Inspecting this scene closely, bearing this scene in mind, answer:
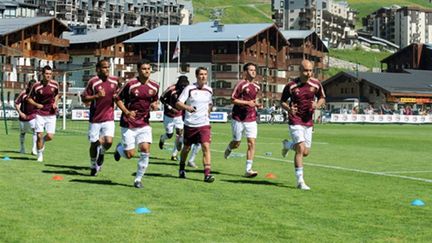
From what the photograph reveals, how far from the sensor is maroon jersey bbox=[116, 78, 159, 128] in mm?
13422

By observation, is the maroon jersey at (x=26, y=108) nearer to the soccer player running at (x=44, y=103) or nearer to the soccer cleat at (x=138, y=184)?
the soccer player running at (x=44, y=103)

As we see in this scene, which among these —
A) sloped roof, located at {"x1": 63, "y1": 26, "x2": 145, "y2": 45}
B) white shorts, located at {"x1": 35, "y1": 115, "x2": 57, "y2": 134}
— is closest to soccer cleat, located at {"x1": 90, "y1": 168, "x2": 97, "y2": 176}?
white shorts, located at {"x1": 35, "y1": 115, "x2": 57, "y2": 134}

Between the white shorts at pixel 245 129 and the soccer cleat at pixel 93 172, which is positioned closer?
the soccer cleat at pixel 93 172

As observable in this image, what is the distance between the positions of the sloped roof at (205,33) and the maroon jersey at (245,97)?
90.5 m

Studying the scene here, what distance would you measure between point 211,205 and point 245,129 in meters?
5.30

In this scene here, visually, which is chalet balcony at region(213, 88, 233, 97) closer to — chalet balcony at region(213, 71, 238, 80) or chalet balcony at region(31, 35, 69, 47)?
chalet balcony at region(213, 71, 238, 80)

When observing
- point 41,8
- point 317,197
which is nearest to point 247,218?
point 317,197

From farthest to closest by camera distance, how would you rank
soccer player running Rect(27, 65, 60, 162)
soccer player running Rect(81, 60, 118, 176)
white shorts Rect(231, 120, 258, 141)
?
soccer player running Rect(27, 65, 60, 162), white shorts Rect(231, 120, 258, 141), soccer player running Rect(81, 60, 118, 176)

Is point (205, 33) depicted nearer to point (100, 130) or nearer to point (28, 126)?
point (28, 126)

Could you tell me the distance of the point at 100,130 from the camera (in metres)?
15.3

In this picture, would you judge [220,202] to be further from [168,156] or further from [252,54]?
[252,54]

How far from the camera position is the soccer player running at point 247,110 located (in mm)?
15820

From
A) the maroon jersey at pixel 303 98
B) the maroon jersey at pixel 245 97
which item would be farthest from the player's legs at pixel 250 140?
the maroon jersey at pixel 303 98

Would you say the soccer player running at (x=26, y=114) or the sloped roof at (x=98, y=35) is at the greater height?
the sloped roof at (x=98, y=35)
